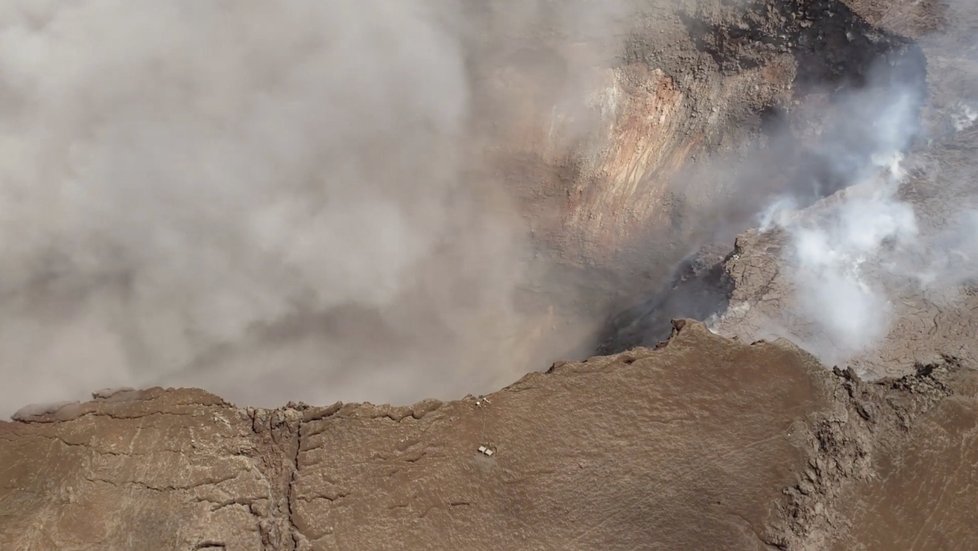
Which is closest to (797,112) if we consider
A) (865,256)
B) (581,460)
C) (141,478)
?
(865,256)

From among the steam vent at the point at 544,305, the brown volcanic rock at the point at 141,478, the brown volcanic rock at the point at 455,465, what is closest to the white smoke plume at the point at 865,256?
the steam vent at the point at 544,305

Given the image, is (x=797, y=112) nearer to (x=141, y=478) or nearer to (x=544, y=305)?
(x=544, y=305)

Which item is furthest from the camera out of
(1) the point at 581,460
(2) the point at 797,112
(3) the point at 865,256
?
(2) the point at 797,112

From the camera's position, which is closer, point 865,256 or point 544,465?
point 544,465

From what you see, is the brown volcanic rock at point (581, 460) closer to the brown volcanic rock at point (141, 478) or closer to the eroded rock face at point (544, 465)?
the eroded rock face at point (544, 465)

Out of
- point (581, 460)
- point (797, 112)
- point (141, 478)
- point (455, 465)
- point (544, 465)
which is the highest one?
point (797, 112)

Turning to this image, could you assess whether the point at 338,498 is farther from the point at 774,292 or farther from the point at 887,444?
the point at 774,292

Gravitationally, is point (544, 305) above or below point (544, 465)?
above

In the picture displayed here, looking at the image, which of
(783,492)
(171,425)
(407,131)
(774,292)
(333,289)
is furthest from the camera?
(407,131)

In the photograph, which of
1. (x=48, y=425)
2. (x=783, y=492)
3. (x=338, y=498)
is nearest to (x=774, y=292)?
(x=783, y=492)

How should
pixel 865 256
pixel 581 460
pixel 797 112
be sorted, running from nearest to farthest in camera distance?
pixel 581 460 → pixel 865 256 → pixel 797 112
